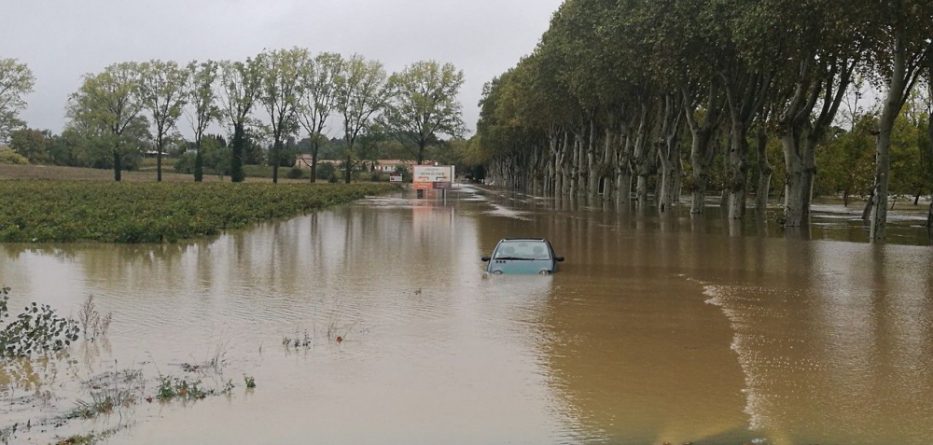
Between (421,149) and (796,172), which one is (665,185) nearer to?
(796,172)

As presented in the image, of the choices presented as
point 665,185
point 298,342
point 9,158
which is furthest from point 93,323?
point 9,158

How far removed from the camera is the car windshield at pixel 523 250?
20328 millimetres

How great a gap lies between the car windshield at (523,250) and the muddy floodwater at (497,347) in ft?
2.26

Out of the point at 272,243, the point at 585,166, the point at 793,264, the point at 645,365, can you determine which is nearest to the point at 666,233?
the point at 793,264

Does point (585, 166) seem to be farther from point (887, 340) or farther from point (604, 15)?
point (887, 340)

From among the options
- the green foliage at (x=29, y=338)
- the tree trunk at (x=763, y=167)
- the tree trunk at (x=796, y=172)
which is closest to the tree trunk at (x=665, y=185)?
the tree trunk at (x=763, y=167)

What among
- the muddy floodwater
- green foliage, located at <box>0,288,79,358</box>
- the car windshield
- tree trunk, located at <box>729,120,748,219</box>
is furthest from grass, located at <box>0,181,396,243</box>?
tree trunk, located at <box>729,120,748,219</box>

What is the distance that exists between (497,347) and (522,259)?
26.8ft

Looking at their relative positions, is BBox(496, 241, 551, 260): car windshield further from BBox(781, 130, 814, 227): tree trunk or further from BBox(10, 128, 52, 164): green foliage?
BBox(10, 128, 52, 164): green foliage

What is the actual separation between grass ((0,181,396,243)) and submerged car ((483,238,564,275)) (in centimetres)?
1362

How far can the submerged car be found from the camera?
19906mm

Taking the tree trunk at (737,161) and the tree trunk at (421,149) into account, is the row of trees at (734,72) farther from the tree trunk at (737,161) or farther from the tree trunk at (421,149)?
the tree trunk at (421,149)

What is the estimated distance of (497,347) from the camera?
12.1m

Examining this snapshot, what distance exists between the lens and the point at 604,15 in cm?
4284
